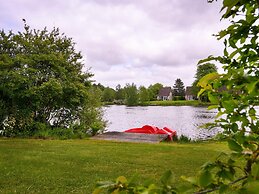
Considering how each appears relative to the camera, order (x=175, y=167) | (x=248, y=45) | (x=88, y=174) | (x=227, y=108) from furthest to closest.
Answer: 1. (x=175, y=167)
2. (x=88, y=174)
3. (x=248, y=45)
4. (x=227, y=108)

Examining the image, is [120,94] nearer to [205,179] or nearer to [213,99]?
[213,99]

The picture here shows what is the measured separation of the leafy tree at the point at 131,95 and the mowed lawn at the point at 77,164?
72.8 metres

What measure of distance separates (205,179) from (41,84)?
1384 cm

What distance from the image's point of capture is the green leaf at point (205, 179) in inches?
31.4

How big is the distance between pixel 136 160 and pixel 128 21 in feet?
59.8

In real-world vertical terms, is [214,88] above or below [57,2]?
below

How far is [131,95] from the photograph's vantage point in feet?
277

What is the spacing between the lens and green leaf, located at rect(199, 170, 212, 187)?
797 millimetres

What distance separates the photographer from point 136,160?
8906 mm

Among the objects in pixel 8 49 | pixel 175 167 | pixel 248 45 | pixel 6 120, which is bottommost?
pixel 175 167

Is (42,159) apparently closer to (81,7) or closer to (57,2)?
(57,2)

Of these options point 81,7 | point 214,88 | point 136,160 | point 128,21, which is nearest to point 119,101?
point 128,21

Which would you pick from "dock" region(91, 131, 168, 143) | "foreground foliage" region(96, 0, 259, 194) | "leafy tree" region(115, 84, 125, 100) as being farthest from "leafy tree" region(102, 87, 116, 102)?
"foreground foliage" region(96, 0, 259, 194)

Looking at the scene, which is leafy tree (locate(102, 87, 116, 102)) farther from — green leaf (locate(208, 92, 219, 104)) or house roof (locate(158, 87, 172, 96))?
green leaf (locate(208, 92, 219, 104))
